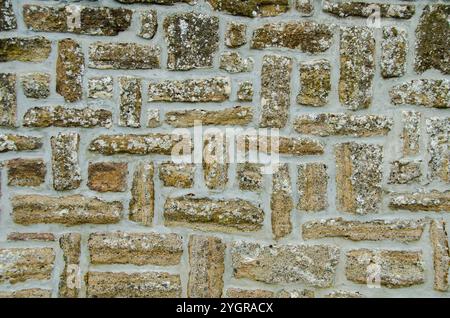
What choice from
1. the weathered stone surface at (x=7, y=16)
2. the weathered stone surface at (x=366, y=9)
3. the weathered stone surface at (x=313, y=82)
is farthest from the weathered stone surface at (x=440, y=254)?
the weathered stone surface at (x=7, y=16)

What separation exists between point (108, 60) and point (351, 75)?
48.9 inches

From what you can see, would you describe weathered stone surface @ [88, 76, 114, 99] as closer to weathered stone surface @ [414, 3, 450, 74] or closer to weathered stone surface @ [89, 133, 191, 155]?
weathered stone surface @ [89, 133, 191, 155]

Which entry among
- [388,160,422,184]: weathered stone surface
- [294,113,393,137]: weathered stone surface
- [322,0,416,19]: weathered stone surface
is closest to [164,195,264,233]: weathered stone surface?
[294,113,393,137]: weathered stone surface

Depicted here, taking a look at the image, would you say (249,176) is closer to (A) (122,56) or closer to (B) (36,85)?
(A) (122,56)

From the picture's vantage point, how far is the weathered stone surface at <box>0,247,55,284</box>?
2.65m

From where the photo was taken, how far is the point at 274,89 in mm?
2705

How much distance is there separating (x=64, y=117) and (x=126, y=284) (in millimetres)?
901

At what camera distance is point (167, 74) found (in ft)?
8.82

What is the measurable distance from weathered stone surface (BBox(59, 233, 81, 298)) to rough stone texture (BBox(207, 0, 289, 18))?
4.49ft

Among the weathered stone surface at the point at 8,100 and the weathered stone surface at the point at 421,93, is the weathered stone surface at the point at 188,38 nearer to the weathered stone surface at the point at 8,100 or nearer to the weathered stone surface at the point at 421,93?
the weathered stone surface at the point at 8,100

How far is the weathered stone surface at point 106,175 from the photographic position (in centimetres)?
268

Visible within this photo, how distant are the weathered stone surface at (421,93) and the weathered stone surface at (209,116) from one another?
2.52 feet

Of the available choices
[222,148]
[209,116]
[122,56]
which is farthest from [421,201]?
[122,56]
